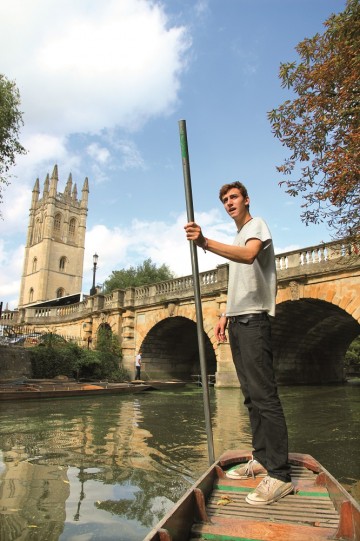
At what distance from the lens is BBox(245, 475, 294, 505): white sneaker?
208 centimetres

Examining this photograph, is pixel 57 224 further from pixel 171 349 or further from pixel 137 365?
pixel 137 365

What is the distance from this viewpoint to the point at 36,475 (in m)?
3.43

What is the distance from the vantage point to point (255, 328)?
99.7 inches

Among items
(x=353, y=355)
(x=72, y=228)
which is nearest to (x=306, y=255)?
(x=353, y=355)

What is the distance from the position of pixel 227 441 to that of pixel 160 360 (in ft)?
56.1

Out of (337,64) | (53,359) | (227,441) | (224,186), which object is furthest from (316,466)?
(53,359)

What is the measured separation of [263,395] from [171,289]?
55.7ft

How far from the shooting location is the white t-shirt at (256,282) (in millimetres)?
2568

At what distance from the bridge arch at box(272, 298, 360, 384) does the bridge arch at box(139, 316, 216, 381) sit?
3.97 meters

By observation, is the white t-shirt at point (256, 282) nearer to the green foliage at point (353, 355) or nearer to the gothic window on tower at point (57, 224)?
the green foliage at point (353, 355)

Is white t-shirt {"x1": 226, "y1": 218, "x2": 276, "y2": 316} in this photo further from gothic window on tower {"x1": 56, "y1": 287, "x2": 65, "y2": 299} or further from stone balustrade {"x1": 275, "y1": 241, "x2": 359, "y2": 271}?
gothic window on tower {"x1": 56, "y1": 287, "x2": 65, "y2": 299}

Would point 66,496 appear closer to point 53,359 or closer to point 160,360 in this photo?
point 53,359

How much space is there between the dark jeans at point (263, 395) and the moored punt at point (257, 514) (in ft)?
0.60

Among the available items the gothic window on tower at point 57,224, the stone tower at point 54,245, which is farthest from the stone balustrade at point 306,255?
the gothic window on tower at point 57,224
